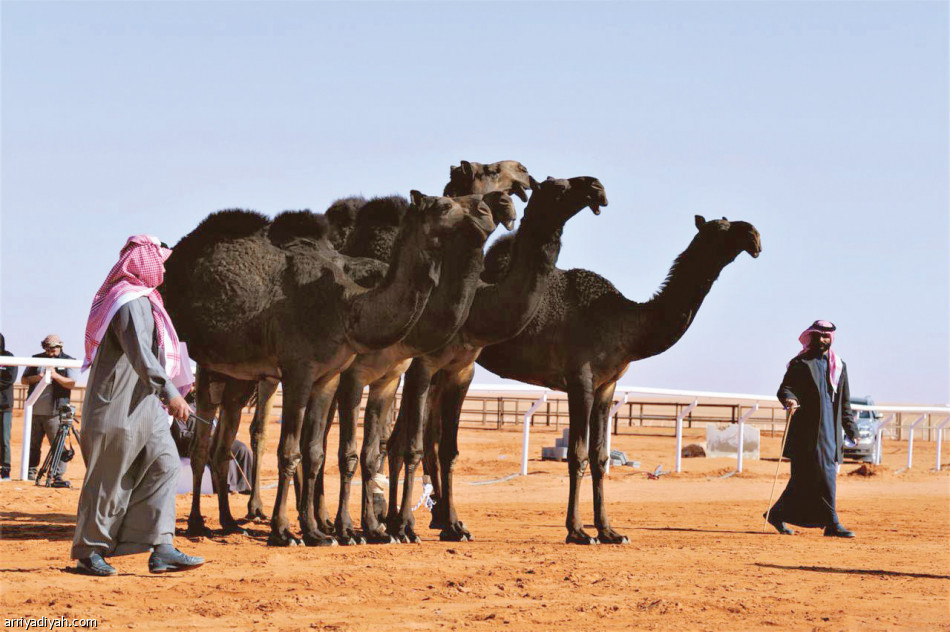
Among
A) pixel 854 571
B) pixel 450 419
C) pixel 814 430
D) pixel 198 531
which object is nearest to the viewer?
pixel 854 571

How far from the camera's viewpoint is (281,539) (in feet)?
37.8

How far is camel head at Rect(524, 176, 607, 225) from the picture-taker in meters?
12.3

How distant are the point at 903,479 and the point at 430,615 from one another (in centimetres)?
1949

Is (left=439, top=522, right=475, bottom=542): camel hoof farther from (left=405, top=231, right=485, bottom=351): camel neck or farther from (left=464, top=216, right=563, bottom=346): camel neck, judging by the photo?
(left=405, top=231, right=485, bottom=351): camel neck

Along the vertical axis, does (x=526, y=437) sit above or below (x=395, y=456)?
above

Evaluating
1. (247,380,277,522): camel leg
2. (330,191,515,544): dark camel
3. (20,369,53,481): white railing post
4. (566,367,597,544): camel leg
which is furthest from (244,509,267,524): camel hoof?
(20,369,53,481): white railing post

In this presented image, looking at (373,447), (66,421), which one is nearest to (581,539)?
(373,447)

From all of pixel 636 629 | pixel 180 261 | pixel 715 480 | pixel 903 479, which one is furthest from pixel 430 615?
pixel 903 479

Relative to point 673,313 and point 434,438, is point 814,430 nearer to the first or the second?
point 673,313

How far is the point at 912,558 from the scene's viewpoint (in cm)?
1223

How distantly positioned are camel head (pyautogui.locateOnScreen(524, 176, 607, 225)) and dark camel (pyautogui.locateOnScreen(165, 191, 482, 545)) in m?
1.42

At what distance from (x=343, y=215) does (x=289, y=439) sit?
3164 mm

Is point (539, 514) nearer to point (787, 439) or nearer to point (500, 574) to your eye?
point (787, 439)

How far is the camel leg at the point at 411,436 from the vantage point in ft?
41.0
